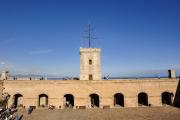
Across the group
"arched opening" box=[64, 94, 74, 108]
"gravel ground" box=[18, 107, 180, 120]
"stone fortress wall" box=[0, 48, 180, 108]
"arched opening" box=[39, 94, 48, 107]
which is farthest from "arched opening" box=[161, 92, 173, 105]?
"arched opening" box=[39, 94, 48, 107]

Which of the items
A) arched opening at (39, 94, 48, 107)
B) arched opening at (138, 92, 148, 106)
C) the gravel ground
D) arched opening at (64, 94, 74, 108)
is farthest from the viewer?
arched opening at (39, 94, 48, 107)

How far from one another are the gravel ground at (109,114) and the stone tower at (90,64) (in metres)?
7.42

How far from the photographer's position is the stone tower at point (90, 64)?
3859 cm

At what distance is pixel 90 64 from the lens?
38.9m

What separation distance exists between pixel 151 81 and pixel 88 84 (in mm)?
8820

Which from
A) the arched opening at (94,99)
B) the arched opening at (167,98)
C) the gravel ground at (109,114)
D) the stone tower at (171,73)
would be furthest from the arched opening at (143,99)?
the arched opening at (94,99)

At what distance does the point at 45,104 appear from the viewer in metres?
38.0

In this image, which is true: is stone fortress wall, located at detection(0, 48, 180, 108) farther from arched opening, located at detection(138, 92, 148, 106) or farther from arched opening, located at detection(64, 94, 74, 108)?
arched opening, located at detection(64, 94, 74, 108)

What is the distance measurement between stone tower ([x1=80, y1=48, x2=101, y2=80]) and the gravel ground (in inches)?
292

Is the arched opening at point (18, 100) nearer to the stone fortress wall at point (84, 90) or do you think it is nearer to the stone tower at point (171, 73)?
the stone fortress wall at point (84, 90)

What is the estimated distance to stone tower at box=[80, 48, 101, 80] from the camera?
127 ft

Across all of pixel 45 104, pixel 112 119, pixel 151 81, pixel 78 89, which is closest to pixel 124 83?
pixel 151 81

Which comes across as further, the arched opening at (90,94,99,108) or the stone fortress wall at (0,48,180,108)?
the arched opening at (90,94,99,108)

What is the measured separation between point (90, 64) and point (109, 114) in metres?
11.0
